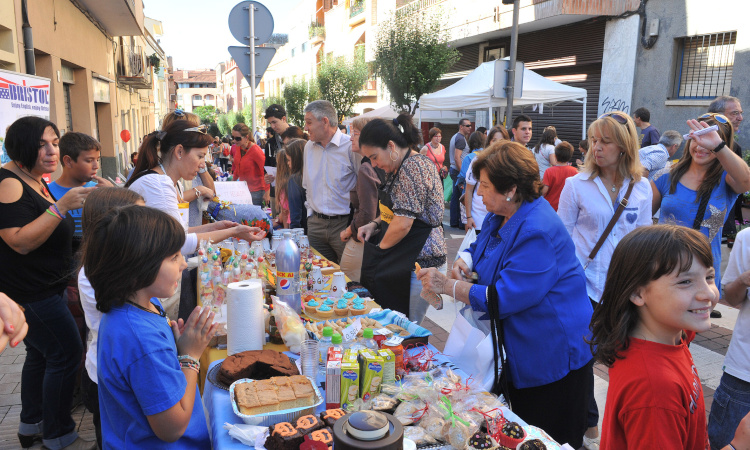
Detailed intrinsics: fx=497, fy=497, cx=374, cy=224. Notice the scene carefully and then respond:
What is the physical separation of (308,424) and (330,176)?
10.9 ft

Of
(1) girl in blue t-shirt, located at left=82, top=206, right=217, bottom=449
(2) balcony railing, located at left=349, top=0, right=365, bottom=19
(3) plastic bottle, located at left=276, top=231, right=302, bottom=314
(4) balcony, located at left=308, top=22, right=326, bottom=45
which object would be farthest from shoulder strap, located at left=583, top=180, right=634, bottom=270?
(4) balcony, located at left=308, top=22, right=326, bottom=45

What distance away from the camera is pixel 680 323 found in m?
1.53

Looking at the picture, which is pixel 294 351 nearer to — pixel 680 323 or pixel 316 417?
pixel 316 417

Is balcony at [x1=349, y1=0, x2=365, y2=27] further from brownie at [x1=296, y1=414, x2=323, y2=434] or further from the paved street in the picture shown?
brownie at [x1=296, y1=414, x2=323, y2=434]

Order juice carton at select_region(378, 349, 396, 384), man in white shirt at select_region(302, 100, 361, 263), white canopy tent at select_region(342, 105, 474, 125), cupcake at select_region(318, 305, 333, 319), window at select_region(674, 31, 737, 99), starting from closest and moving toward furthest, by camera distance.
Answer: juice carton at select_region(378, 349, 396, 384)
cupcake at select_region(318, 305, 333, 319)
man in white shirt at select_region(302, 100, 361, 263)
window at select_region(674, 31, 737, 99)
white canopy tent at select_region(342, 105, 474, 125)

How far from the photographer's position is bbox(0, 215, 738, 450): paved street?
3.48 meters

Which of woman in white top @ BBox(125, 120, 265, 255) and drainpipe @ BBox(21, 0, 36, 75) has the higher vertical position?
drainpipe @ BBox(21, 0, 36, 75)

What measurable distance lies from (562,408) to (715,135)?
1999 millimetres

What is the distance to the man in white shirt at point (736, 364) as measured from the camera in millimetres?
2250

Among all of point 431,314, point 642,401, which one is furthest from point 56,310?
point 431,314

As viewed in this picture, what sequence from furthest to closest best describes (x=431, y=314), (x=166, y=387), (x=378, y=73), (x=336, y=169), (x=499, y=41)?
1. (x=378, y=73)
2. (x=499, y=41)
3. (x=431, y=314)
4. (x=336, y=169)
5. (x=166, y=387)

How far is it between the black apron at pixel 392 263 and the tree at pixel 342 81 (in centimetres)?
2350

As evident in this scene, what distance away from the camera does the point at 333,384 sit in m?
1.99

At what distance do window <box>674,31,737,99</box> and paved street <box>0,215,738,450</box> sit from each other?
636 cm
